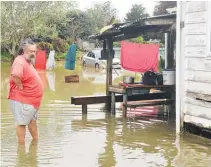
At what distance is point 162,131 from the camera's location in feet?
30.9

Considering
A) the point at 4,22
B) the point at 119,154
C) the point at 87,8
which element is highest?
the point at 87,8

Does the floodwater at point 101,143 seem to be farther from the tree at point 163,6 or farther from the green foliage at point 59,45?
the tree at point 163,6

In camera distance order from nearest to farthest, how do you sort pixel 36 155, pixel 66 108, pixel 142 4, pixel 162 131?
1. pixel 36 155
2. pixel 162 131
3. pixel 66 108
4. pixel 142 4

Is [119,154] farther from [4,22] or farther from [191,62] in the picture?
[4,22]

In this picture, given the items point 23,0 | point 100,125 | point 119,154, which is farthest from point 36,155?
point 23,0

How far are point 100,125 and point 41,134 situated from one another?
1.77 metres

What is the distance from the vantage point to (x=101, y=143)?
317 inches

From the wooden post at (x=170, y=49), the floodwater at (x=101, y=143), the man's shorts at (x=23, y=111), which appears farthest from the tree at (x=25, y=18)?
the man's shorts at (x=23, y=111)

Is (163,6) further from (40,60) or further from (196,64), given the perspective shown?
(196,64)

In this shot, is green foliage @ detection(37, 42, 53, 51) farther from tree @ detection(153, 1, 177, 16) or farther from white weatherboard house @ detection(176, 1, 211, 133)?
white weatherboard house @ detection(176, 1, 211, 133)

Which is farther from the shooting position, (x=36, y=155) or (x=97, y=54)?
(x=97, y=54)

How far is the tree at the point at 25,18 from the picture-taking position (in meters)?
29.9

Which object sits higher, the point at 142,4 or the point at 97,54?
the point at 142,4

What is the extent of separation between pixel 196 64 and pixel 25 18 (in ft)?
76.1
